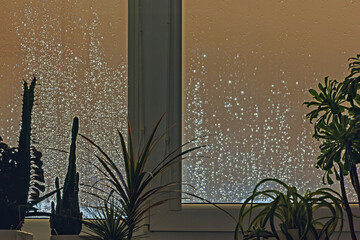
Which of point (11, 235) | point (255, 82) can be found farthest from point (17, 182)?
point (255, 82)

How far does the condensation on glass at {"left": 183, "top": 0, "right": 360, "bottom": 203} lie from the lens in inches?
82.2

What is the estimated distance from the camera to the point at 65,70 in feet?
6.97

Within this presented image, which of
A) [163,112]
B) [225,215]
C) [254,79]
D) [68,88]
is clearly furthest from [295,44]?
[68,88]

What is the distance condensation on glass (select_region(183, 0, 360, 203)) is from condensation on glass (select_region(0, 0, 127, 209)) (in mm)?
277

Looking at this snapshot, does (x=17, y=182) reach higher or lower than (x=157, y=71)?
lower

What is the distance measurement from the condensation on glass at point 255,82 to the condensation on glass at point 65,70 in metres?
0.28

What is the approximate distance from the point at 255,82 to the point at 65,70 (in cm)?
73

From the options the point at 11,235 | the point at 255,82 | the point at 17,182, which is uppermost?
the point at 255,82

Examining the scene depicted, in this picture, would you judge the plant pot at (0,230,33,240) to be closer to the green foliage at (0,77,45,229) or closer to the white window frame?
the green foliage at (0,77,45,229)

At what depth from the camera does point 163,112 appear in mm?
2076

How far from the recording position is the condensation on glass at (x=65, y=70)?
6.92 ft

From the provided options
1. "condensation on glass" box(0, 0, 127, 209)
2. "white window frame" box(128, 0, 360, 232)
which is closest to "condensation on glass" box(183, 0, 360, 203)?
"white window frame" box(128, 0, 360, 232)

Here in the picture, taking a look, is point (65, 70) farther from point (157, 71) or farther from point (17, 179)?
point (17, 179)

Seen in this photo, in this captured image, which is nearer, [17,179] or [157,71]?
[17,179]
